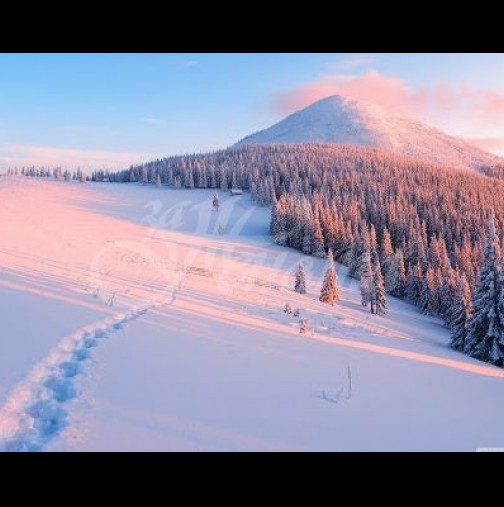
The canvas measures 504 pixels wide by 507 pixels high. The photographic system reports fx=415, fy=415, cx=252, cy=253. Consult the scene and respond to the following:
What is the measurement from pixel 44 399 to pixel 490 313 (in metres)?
31.8

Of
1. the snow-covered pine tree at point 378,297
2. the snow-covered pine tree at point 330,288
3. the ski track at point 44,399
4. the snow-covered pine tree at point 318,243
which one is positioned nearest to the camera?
the ski track at point 44,399

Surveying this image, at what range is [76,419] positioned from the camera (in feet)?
17.2

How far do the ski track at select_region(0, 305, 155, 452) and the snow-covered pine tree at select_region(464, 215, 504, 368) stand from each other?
Result: 1144 inches

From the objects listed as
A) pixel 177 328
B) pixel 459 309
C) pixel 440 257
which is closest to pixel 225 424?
pixel 177 328

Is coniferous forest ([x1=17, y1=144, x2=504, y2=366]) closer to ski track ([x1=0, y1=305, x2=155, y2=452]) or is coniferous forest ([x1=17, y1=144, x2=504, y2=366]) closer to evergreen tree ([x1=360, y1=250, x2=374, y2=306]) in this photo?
evergreen tree ([x1=360, y1=250, x2=374, y2=306])

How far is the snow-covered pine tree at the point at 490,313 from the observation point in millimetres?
29688

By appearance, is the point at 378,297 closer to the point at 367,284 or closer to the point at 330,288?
the point at 367,284

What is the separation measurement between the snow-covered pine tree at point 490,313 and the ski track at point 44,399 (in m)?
29.1

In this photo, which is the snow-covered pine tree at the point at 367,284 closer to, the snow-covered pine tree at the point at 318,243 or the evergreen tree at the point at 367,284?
the evergreen tree at the point at 367,284

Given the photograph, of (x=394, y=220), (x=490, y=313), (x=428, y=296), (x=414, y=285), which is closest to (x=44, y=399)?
(x=490, y=313)

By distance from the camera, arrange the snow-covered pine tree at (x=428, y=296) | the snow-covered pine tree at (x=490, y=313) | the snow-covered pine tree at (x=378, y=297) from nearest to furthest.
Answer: the snow-covered pine tree at (x=490, y=313), the snow-covered pine tree at (x=378, y=297), the snow-covered pine tree at (x=428, y=296)

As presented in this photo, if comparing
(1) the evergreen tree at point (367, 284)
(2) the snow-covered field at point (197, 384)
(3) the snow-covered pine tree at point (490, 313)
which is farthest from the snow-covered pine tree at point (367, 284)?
(2) the snow-covered field at point (197, 384)

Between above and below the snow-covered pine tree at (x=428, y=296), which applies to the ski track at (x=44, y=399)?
above
